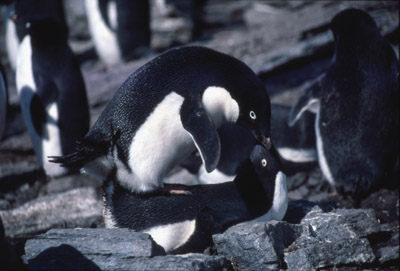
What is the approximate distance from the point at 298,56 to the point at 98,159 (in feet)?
11.1

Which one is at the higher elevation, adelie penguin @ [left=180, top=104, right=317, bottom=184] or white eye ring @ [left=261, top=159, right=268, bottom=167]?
white eye ring @ [left=261, top=159, right=268, bottom=167]

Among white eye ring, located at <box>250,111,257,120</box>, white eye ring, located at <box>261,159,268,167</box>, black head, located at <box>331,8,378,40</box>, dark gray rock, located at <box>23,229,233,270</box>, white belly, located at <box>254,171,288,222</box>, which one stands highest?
black head, located at <box>331,8,378,40</box>

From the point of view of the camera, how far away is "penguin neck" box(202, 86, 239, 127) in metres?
3.06

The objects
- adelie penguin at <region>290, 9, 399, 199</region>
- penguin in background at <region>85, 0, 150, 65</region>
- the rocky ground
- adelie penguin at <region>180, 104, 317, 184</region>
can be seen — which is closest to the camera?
the rocky ground

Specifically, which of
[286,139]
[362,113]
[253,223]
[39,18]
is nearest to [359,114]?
[362,113]

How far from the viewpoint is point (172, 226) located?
2.85 metres

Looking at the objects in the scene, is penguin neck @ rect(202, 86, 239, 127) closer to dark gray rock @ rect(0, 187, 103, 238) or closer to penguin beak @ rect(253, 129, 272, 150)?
penguin beak @ rect(253, 129, 272, 150)

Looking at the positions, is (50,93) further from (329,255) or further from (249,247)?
(329,255)

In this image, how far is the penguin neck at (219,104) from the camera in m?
3.06

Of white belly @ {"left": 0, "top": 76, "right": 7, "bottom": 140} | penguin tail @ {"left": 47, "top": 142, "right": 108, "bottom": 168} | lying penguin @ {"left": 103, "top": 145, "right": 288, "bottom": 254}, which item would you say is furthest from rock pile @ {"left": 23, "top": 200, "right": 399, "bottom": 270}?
white belly @ {"left": 0, "top": 76, "right": 7, "bottom": 140}

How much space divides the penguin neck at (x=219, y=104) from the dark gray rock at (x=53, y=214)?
1.31 meters

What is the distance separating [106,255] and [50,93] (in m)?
2.91

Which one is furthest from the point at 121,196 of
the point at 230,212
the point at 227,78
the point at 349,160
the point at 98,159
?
the point at 349,160

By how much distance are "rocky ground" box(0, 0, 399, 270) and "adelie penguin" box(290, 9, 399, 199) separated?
0.18 meters
